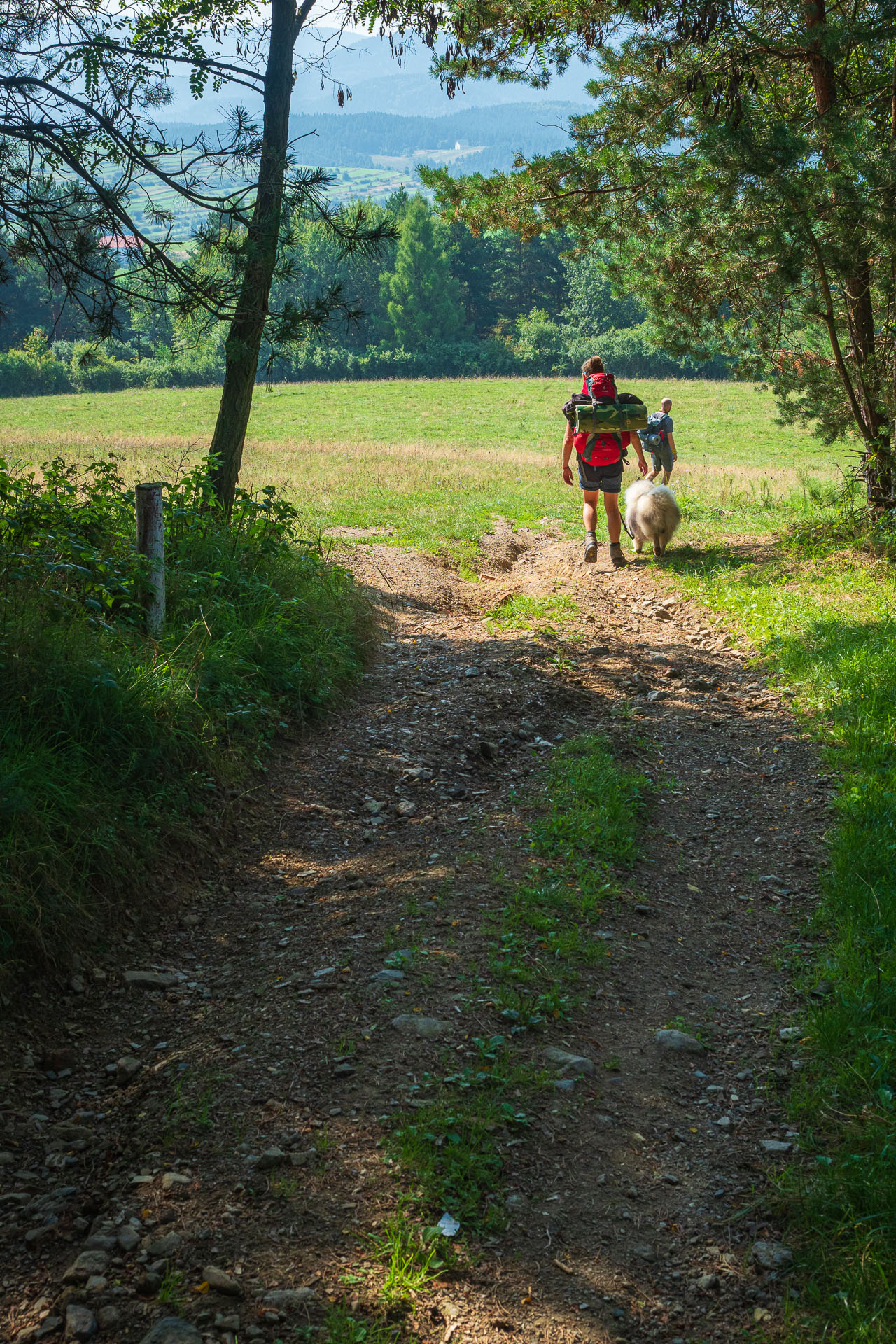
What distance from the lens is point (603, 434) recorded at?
10211 millimetres

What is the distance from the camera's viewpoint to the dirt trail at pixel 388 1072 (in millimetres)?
2309

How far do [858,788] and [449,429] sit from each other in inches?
1372

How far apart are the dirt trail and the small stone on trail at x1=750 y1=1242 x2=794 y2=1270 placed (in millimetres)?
15

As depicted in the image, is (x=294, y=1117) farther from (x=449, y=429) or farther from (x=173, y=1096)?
(x=449, y=429)

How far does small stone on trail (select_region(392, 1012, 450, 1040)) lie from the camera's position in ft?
10.4

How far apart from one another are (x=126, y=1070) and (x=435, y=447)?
29474 mm

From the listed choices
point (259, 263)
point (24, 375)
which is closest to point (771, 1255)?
point (259, 263)

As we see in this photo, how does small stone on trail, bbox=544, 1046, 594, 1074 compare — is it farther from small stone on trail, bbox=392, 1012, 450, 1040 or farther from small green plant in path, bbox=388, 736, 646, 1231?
small stone on trail, bbox=392, 1012, 450, 1040

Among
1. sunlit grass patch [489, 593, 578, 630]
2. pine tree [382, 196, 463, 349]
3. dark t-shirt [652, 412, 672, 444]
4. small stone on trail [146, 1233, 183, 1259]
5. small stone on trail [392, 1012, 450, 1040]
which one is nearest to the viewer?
small stone on trail [146, 1233, 183, 1259]

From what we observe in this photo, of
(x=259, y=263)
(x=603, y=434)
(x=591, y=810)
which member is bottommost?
(x=591, y=810)

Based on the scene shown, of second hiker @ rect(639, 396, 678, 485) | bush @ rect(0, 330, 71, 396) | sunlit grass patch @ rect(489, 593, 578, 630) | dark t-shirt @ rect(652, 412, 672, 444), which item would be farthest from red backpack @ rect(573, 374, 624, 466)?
bush @ rect(0, 330, 71, 396)

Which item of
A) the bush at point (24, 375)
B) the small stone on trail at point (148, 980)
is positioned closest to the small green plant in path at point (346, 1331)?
the small stone on trail at point (148, 980)

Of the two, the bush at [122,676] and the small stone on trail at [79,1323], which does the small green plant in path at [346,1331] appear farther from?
the bush at [122,676]

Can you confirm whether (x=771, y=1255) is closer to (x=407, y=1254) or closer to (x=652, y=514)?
(x=407, y=1254)
